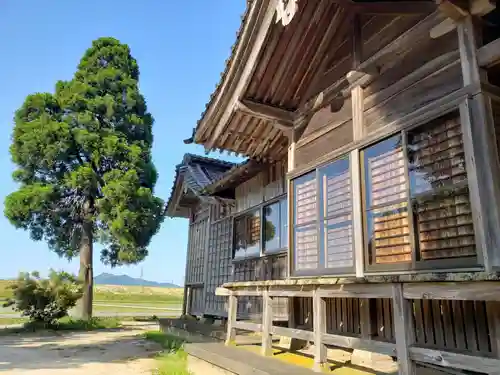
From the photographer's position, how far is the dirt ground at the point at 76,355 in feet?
20.3

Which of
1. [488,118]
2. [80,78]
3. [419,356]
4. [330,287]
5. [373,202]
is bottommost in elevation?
[419,356]

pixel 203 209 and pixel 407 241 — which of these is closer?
pixel 407 241

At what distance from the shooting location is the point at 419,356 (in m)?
2.73

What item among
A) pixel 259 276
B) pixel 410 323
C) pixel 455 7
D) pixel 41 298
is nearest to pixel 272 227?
pixel 259 276

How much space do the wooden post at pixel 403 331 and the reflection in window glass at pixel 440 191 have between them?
2.28ft

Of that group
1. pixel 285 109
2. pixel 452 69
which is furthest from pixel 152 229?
pixel 452 69

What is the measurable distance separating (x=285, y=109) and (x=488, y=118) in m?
2.92

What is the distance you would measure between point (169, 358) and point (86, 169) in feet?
34.0

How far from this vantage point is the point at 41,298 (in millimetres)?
12961

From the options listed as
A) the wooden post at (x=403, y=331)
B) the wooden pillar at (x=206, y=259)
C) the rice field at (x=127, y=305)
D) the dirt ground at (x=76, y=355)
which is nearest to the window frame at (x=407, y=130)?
the wooden post at (x=403, y=331)

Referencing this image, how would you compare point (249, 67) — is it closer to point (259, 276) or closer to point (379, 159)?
point (379, 159)

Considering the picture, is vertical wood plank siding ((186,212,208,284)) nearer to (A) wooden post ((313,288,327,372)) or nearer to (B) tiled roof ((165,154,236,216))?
(B) tiled roof ((165,154,236,216))

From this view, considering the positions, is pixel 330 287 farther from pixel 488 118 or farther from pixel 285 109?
pixel 285 109

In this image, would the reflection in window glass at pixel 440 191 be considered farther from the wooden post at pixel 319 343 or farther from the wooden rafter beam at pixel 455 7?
the wooden post at pixel 319 343
